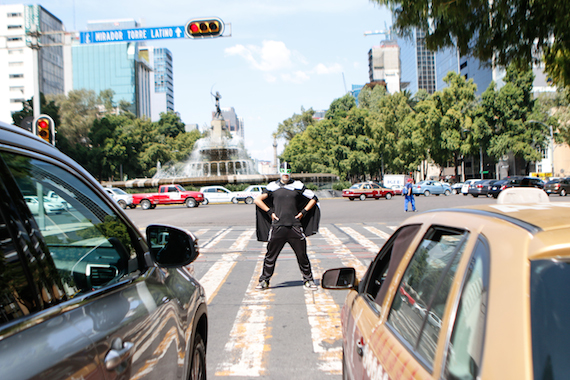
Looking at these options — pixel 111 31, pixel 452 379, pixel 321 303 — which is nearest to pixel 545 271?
pixel 452 379

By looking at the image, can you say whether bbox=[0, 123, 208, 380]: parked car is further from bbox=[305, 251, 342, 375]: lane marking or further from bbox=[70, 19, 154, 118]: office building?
bbox=[70, 19, 154, 118]: office building

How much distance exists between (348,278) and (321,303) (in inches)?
127

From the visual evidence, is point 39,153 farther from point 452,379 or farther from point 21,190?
point 452,379

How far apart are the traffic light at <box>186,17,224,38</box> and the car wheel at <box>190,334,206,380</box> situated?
1382 centimetres

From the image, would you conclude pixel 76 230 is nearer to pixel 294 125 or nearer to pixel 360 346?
pixel 360 346

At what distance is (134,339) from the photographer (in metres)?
1.84

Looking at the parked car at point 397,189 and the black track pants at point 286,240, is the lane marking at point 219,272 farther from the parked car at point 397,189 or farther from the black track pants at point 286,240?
the parked car at point 397,189

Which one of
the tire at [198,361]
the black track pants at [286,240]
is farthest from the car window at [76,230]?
the black track pants at [286,240]

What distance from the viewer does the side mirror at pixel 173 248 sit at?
2.55m

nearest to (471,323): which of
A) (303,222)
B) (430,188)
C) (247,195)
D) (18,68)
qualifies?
(303,222)

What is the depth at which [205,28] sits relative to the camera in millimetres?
15586

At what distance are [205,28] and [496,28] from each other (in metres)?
9.45

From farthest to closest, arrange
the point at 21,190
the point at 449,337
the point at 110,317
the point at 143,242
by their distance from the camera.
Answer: the point at 143,242, the point at 110,317, the point at 21,190, the point at 449,337

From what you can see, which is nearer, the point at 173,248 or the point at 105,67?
the point at 173,248
